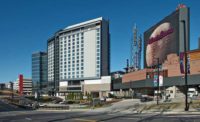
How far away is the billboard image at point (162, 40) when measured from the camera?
128750 millimetres

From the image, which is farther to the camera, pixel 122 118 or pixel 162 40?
pixel 162 40

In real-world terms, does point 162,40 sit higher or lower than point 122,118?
higher

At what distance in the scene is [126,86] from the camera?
572 ft

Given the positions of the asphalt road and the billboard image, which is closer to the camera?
the asphalt road

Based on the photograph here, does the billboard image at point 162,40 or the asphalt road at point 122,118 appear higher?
the billboard image at point 162,40

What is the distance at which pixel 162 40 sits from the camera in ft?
461

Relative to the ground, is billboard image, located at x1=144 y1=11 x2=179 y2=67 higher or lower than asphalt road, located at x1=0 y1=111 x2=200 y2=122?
higher

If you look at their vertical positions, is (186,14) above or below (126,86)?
above

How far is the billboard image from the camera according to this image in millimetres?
128750

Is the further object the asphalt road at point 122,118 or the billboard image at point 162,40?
the billboard image at point 162,40

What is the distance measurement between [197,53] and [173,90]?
17.8 metres

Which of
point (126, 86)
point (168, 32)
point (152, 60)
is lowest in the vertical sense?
point (126, 86)

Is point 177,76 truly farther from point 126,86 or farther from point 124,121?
point 124,121

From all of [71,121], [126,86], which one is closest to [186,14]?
[126,86]
